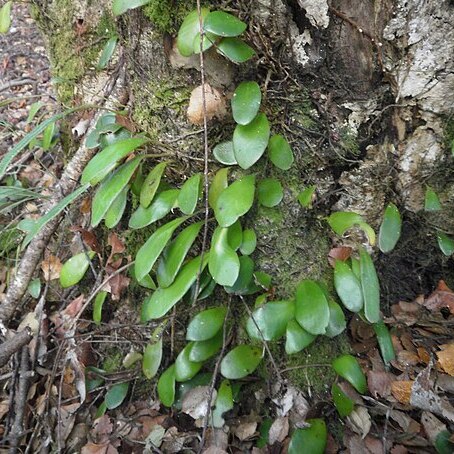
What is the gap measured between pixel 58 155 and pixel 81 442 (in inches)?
46.0

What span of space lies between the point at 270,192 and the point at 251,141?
15cm

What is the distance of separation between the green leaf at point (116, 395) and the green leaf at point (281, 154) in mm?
771

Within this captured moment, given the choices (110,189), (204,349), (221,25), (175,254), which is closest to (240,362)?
(204,349)

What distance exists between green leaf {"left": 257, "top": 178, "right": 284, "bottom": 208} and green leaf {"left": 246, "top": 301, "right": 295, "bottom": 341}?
0.25 m

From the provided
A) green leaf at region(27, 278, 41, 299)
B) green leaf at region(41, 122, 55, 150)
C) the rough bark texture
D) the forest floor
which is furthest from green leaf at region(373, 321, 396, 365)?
green leaf at region(41, 122, 55, 150)

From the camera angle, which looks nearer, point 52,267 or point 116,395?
point 116,395

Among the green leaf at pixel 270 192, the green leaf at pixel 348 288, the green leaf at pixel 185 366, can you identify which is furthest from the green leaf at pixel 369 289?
the green leaf at pixel 185 366

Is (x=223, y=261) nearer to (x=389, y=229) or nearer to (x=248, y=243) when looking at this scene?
(x=248, y=243)

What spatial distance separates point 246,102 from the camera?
1080mm

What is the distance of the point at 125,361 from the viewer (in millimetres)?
1372

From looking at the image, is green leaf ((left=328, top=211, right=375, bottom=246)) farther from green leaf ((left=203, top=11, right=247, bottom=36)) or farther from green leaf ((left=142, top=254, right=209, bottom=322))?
green leaf ((left=203, top=11, right=247, bottom=36))

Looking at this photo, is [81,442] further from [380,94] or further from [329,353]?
[380,94]

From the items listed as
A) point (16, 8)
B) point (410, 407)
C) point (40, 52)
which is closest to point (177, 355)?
point (410, 407)

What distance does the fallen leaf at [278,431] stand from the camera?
3.75 feet
